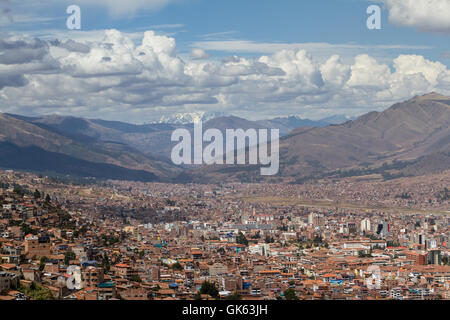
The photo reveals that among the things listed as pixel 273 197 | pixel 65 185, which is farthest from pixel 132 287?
pixel 273 197

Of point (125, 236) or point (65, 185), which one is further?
point (65, 185)

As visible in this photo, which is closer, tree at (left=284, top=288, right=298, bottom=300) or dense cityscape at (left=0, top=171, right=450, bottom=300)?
dense cityscape at (left=0, top=171, right=450, bottom=300)

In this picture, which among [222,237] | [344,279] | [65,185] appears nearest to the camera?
[344,279]

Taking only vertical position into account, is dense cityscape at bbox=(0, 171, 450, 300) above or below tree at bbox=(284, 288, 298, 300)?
above

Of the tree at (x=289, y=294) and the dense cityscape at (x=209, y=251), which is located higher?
the dense cityscape at (x=209, y=251)

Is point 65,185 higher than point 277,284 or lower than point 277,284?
higher

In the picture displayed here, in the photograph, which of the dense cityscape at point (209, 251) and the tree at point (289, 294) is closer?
the dense cityscape at point (209, 251)
